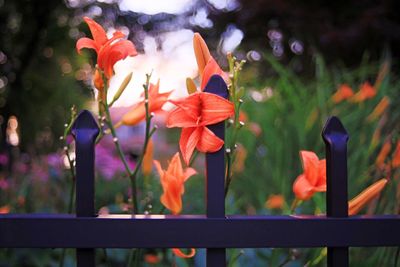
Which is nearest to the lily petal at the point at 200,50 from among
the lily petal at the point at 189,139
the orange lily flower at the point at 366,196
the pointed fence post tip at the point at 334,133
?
the lily petal at the point at 189,139

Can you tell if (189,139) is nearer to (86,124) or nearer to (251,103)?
(86,124)

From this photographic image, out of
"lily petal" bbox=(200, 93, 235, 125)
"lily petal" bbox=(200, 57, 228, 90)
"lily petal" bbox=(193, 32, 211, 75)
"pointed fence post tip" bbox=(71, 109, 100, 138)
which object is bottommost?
"pointed fence post tip" bbox=(71, 109, 100, 138)

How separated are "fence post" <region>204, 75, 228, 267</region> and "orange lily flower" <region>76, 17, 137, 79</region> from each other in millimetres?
158

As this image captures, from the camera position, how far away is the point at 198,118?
68 cm

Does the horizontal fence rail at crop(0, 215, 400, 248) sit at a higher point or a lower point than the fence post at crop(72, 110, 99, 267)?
lower

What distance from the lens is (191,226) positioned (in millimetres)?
710

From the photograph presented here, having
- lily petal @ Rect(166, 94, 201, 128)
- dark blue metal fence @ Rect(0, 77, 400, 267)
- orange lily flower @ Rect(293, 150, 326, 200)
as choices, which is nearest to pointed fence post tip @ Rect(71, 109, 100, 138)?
dark blue metal fence @ Rect(0, 77, 400, 267)

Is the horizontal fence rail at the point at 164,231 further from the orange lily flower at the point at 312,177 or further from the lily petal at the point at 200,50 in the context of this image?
the lily petal at the point at 200,50

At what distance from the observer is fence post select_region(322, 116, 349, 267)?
73 centimetres

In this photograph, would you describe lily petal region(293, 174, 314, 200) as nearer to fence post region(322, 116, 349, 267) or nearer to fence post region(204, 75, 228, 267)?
fence post region(322, 116, 349, 267)

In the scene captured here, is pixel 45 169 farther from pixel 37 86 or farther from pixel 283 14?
pixel 37 86

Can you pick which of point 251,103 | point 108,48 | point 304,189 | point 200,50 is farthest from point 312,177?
point 251,103

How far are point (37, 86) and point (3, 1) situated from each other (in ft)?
3.82

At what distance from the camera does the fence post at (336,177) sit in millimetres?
729
